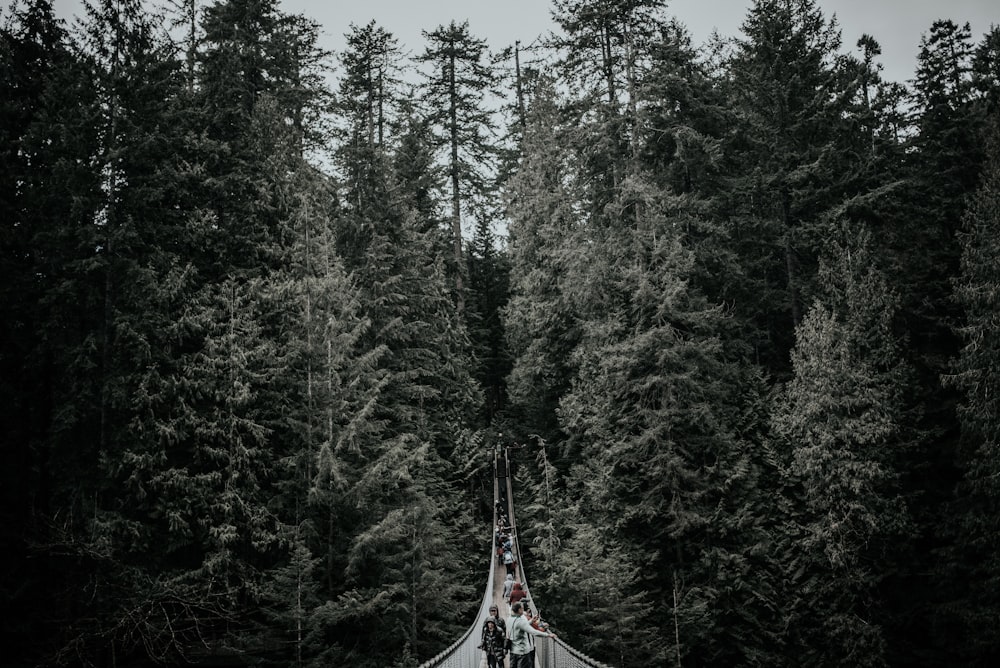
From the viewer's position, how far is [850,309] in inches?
651

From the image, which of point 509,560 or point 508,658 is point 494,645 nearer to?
point 508,658

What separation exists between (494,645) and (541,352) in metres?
13.0

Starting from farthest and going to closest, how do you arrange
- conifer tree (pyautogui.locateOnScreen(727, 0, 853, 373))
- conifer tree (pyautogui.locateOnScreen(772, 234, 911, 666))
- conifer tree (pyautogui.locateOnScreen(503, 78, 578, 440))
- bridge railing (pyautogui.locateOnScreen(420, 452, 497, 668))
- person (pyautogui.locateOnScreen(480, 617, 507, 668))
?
conifer tree (pyautogui.locateOnScreen(503, 78, 578, 440)), conifer tree (pyautogui.locateOnScreen(727, 0, 853, 373)), conifer tree (pyautogui.locateOnScreen(772, 234, 911, 666)), person (pyautogui.locateOnScreen(480, 617, 507, 668)), bridge railing (pyautogui.locateOnScreen(420, 452, 497, 668))

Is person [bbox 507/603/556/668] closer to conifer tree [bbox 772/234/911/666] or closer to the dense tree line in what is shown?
the dense tree line

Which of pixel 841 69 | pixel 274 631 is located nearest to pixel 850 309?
pixel 841 69

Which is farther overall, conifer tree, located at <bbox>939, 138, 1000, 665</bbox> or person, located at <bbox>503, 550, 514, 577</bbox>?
person, located at <bbox>503, 550, 514, 577</bbox>

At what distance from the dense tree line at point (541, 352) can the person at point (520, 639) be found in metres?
3.97

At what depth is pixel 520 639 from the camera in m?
6.62

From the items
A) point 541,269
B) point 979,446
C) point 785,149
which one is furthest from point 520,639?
point 785,149

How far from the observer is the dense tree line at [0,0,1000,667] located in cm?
1221

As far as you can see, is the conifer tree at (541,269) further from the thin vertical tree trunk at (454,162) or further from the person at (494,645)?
the person at (494,645)

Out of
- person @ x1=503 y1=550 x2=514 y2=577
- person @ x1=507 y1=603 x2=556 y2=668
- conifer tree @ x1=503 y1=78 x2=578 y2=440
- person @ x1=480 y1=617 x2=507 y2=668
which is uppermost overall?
conifer tree @ x1=503 y1=78 x2=578 y2=440

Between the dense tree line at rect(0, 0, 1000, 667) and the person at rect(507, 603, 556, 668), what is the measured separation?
3.97 metres

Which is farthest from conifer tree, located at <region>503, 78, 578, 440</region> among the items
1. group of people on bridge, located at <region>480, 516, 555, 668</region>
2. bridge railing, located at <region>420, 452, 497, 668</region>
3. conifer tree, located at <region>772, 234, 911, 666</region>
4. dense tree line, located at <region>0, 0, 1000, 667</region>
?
group of people on bridge, located at <region>480, 516, 555, 668</region>
